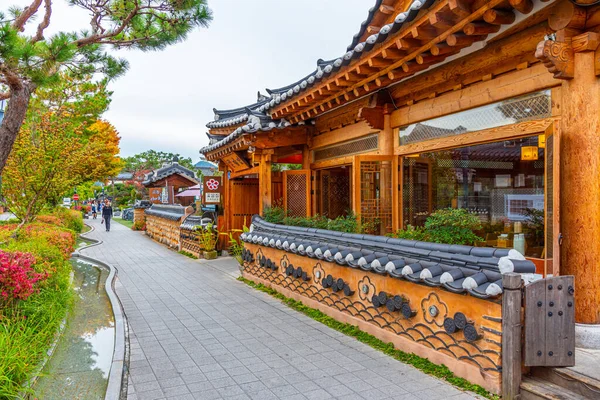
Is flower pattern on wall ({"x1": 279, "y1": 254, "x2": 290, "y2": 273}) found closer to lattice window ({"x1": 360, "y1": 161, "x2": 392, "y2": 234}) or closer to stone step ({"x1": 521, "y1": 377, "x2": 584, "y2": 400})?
lattice window ({"x1": 360, "y1": 161, "x2": 392, "y2": 234})

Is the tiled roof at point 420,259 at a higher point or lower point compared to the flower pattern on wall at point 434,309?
higher

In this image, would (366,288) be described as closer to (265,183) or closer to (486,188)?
(486,188)

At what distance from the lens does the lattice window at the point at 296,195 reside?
9.92 m

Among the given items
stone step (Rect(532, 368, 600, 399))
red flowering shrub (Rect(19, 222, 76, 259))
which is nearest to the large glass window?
stone step (Rect(532, 368, 600, 399))

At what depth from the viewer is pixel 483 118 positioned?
564 cm

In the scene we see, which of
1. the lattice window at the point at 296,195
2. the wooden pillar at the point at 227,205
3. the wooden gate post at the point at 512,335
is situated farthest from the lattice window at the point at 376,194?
the wooden pillar at the point at 227,205

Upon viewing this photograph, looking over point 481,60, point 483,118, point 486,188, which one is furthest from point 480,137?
point 486,188

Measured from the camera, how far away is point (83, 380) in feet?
14.1

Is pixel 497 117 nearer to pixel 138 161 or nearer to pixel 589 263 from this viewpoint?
pixel 589 263

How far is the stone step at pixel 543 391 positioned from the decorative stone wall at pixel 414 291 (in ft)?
0.72

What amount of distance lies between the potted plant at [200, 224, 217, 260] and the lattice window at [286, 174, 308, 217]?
3.89 m

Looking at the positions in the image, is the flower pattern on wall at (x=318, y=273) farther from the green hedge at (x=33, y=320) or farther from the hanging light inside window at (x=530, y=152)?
the green hedge at (x=33, y=320)

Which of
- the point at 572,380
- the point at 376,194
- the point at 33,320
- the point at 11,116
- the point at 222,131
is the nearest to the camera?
the point at 572,380

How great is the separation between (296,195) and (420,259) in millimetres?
5474
